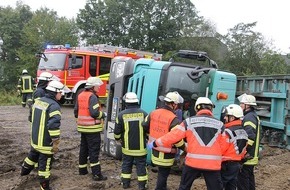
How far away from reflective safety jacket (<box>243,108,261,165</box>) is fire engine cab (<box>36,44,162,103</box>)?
9.70 meters

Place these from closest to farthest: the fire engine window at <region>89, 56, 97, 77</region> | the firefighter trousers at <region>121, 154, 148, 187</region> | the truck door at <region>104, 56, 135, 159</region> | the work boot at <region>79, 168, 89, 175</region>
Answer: the firefighter trousers at <region>121, 154, 148, 187</region>
the work boot at <region>79, 168, 89, 175</region>
the truck door at <region>104, 56, 135, 159</region>
the fire engine window at <region>89, 56, 97, 77</region>

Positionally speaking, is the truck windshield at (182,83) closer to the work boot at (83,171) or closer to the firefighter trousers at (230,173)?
the firefighter trousers at (230,173)

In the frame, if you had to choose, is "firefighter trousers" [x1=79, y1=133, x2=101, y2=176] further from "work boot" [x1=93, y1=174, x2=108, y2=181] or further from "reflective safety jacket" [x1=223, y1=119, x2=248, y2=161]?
"reflective safety jacket" [x1=223, y1=119, x2=248, y2=161]

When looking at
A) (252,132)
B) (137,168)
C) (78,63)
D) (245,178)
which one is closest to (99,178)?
(137,168)

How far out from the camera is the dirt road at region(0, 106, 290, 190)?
5.46 meters

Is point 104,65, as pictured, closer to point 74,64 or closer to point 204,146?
point 74,64

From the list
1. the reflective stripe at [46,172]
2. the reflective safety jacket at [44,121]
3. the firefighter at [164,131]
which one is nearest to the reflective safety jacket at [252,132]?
the firefighter at [164,131]

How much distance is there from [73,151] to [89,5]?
25.2m

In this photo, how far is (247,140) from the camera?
4.62 meters

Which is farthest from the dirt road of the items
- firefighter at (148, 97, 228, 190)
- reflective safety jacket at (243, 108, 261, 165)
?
firefighter at (148, 97, 228, 190)

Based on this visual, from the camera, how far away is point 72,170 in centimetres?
624

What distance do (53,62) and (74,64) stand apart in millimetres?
863

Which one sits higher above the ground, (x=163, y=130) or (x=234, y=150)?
(x=163, y=130)

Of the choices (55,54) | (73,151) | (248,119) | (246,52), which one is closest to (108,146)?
(73,151)
